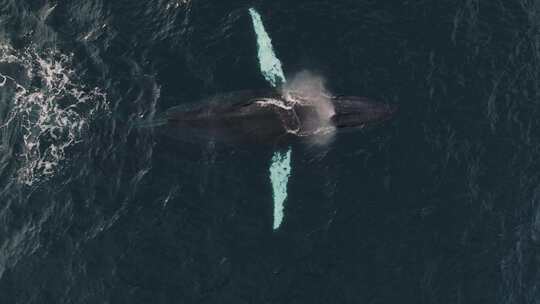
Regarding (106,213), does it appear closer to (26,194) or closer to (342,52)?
(26,194)

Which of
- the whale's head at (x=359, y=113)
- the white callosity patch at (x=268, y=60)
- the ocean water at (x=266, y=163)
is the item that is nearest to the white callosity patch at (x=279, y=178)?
the ocean water at (x=266, y=163)

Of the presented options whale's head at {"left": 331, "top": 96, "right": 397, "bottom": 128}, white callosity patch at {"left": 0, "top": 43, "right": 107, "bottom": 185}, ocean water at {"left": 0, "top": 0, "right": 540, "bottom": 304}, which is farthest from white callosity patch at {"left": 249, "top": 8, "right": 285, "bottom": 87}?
white callosity patch at {"left": 0, "top": 43, "right": 107, "bottom": 185}

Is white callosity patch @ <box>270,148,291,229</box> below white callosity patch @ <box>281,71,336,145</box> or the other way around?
below

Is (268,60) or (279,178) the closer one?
(279,178)

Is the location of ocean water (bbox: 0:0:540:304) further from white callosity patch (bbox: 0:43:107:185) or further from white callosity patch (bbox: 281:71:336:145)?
white callosity patch (bbox: 281:71:336:145)

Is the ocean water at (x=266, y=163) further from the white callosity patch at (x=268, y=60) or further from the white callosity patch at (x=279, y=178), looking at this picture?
the white callosity patch at (x=268, y=60)

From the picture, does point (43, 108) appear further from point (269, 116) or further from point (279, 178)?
point (279, 178)

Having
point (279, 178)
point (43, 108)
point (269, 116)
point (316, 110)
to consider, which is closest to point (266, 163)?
point (279, 178)
